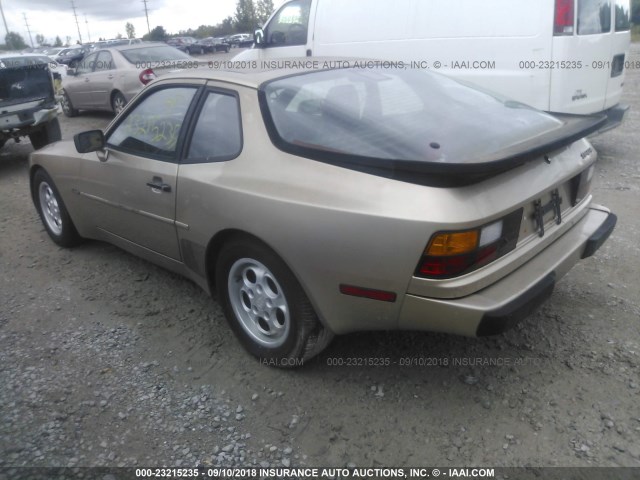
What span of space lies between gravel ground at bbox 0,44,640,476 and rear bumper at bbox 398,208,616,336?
489 millimetres

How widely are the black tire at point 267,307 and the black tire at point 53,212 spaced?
2032mm

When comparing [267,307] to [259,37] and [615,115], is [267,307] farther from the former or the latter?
[259,37]

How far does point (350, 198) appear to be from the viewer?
7.11 ft

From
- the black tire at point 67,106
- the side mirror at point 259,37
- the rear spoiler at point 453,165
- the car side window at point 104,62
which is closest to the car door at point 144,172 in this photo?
the rear spoiler at point 453,165

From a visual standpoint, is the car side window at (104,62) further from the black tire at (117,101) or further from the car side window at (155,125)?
the car side window at (155,125)

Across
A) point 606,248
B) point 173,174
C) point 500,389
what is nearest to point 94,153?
point 173,174

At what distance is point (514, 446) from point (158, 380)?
1742 mm

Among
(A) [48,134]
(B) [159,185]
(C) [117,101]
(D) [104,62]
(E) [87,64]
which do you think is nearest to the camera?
(B) [159,185]

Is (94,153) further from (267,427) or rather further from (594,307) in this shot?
(594,307)

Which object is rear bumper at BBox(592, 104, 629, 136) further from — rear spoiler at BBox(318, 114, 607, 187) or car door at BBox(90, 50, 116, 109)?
car door at BBox(90, 50, 116, 109)

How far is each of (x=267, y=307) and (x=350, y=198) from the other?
84 centimetres

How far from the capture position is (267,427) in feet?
7.84

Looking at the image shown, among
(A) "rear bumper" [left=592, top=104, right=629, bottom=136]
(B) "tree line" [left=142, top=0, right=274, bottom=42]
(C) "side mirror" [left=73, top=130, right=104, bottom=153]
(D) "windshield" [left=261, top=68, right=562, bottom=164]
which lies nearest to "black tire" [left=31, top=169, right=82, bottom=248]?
(C) "side mirror" [left=73, top=130, right=104, bottom=153]

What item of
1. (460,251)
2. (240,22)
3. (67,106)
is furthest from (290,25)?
(240,22)
